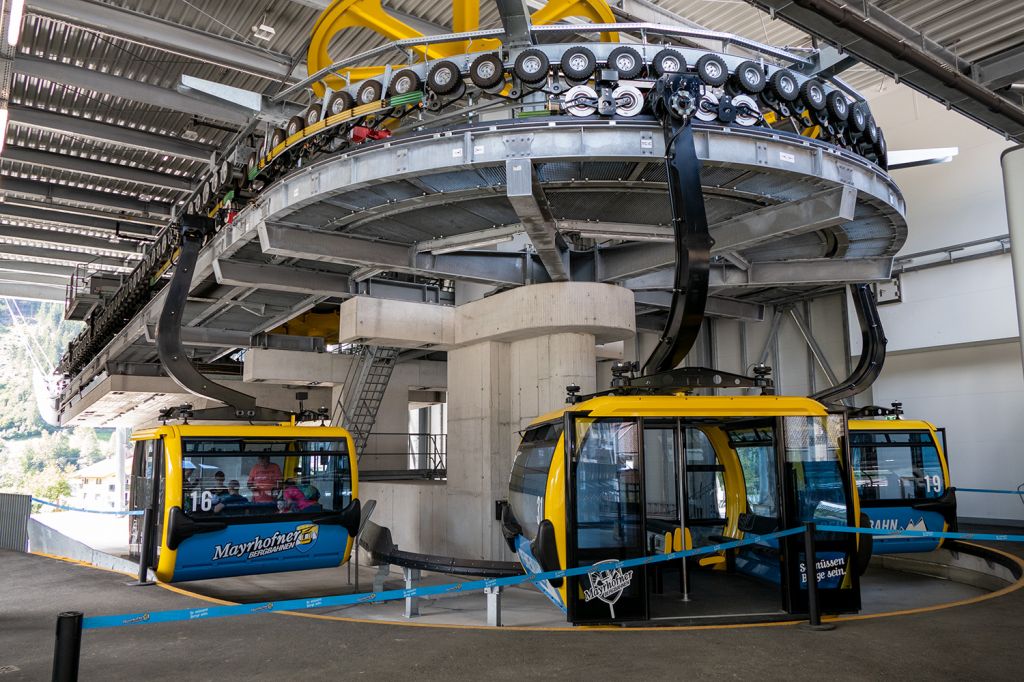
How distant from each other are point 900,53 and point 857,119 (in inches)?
51.8

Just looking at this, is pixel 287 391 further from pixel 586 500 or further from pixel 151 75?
pixel 586 500

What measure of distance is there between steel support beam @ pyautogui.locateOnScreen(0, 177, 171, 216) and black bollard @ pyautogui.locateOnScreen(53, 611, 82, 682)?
1953 cm

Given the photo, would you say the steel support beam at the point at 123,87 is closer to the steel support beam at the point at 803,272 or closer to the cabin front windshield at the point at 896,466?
the steel support beam at the point at 803,272

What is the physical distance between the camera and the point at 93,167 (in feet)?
59.8

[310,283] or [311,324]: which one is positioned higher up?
[311,324]

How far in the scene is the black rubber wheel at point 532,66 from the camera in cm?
840

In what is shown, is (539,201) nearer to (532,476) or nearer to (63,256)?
(532,476)

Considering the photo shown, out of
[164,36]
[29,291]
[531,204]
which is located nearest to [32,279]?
[29,291]

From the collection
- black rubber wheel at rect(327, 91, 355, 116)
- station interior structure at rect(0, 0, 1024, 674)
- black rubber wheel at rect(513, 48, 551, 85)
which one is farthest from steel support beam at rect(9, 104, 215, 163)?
black rubber wheel at rect(513, 48, 551, 85)

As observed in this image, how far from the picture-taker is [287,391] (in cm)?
2317

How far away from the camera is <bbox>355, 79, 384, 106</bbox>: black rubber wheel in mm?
9398

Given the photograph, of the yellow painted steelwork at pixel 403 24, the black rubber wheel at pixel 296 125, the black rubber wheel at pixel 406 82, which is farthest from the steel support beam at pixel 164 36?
the black rubber wheel at pixel 406 82

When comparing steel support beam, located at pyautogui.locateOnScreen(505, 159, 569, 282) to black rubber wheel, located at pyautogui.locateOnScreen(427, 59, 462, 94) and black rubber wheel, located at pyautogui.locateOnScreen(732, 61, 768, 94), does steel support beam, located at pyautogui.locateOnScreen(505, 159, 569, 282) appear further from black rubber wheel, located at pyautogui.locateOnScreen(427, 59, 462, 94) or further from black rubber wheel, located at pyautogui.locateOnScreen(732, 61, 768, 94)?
black rubber wheel, located at pyautogui.locateOnScreen(732, 61, 768, 94)

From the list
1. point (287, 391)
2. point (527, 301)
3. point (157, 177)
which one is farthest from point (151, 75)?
point (287, 391)
